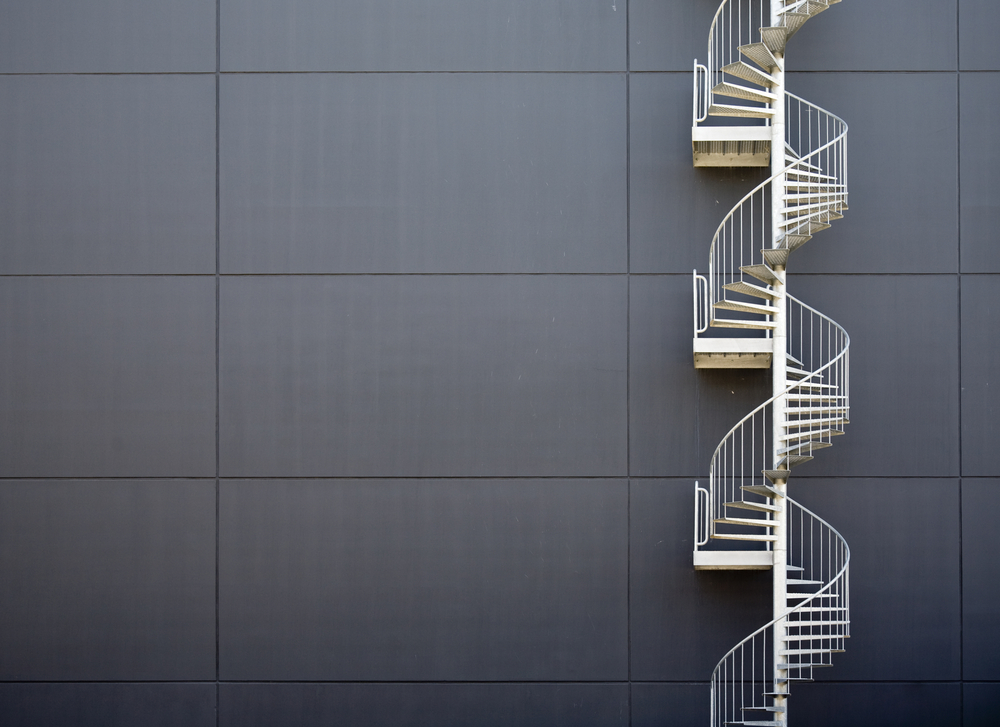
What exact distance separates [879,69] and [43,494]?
387 inches

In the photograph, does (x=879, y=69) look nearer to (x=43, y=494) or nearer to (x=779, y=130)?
(x=779, y=130)

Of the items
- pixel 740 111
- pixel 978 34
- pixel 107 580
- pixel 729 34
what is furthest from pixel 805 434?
pixel 107 580

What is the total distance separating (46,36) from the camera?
32.4 feet

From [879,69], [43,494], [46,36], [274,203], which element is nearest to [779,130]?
[879,69]

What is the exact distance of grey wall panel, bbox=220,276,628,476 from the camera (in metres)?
9.59

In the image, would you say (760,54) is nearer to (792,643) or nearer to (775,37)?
(775,37)

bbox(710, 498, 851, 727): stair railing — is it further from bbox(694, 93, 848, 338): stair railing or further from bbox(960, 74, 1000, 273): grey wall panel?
bbox(960, 74, 1000, 273): grey wall panel

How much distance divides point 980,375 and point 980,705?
3.36 m

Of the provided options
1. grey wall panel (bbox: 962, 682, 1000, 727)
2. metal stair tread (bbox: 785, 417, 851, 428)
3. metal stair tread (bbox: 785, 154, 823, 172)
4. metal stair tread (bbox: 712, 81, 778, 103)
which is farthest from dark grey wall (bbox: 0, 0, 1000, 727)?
metal stair tread (bbox: 785, 417, 851, 428)

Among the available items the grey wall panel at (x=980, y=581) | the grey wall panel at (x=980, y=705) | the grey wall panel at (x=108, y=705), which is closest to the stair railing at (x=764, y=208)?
the grey wall panel at (x=980, y=581)

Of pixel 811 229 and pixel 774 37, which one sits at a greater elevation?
pixel 774 37

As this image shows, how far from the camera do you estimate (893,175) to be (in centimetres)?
966

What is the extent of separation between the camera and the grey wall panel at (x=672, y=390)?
376 inches

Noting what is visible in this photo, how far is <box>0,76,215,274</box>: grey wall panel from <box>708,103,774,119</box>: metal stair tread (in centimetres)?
524
